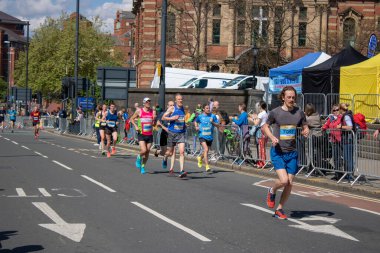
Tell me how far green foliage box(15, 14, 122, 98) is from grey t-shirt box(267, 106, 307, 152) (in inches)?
2588

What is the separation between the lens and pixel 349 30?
58.0 m

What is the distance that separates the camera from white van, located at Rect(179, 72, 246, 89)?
46656 mm

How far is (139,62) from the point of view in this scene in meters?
65.2

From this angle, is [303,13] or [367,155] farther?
[303,13]

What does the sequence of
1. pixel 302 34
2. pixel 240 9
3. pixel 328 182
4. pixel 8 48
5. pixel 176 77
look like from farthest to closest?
pixel 8 48, pixel 302 34, pixel 240 9, pixel 176 77, pixel 328 182

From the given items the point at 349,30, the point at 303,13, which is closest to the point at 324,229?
the point at 349,30

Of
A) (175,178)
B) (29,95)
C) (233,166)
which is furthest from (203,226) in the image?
(29,95)

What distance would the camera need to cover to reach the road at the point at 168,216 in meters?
8.88

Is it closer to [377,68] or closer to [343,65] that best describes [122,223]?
[377,68]

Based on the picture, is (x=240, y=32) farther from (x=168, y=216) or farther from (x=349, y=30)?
(x=168, y=216)

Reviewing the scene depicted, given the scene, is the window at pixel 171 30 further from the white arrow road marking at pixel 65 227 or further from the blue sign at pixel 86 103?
the white arrow road marking at pixel 65 227

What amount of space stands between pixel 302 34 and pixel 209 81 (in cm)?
1646

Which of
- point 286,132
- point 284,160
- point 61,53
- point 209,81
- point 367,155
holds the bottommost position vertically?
point 367,155

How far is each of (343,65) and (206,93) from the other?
17.3 metres
